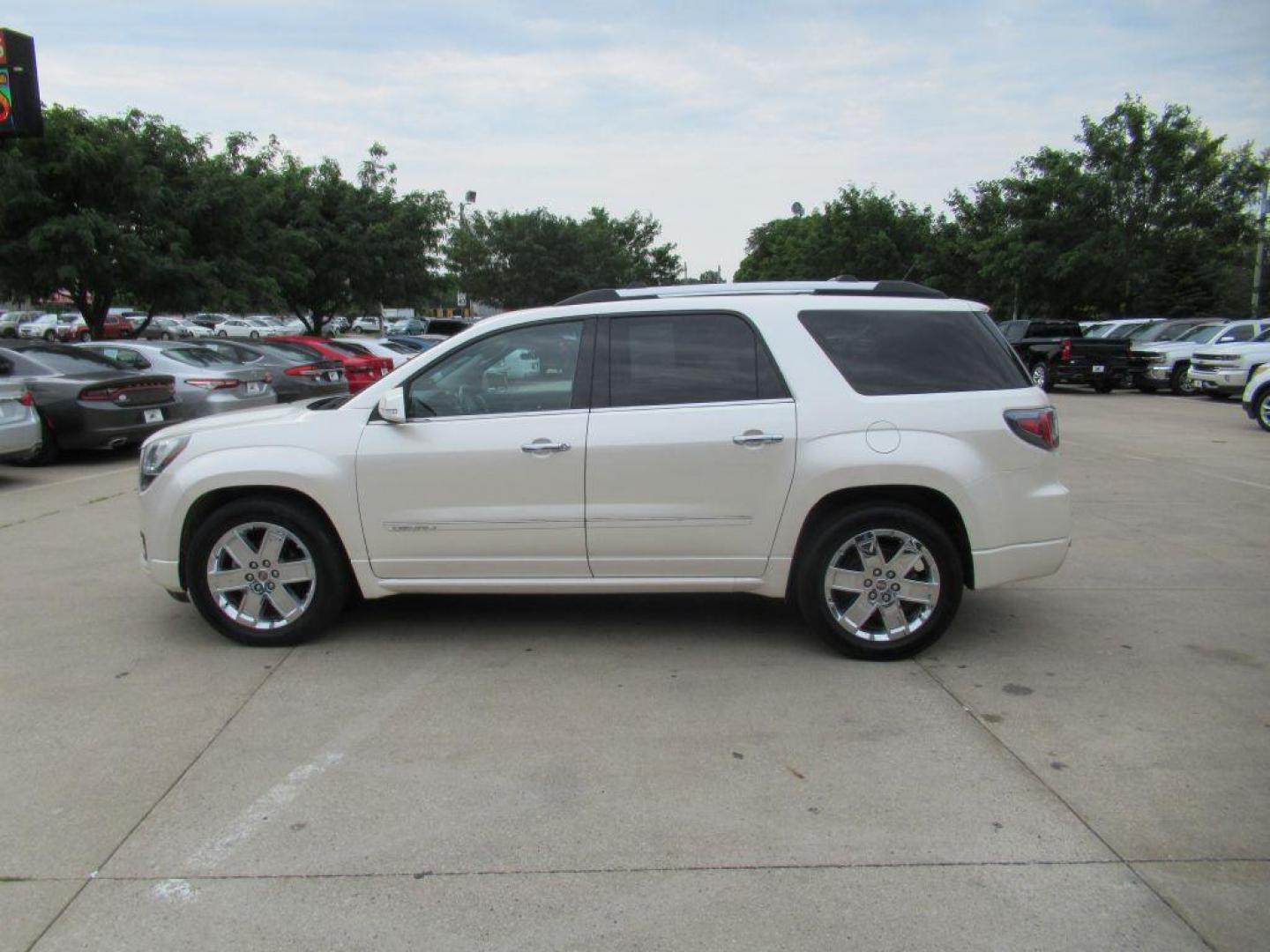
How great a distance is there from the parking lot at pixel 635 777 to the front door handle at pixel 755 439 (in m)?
1.09

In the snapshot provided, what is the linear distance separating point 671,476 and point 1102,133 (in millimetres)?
32991

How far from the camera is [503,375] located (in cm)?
519

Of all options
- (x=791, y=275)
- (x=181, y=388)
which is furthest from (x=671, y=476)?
(x=791, y=275)

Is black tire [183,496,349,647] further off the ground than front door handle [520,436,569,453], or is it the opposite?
front door handle [520,436,569,453]

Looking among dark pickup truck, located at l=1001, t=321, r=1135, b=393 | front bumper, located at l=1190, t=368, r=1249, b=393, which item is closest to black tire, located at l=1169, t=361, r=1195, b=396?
dark pickup truck, located at l=1001, t=321, r=1135, b=393

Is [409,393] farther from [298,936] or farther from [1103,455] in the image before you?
[1103,455]

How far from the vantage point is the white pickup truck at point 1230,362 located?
65.8ft

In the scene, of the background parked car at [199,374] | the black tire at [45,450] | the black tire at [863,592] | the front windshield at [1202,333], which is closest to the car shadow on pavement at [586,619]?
the black tire at [863,592]

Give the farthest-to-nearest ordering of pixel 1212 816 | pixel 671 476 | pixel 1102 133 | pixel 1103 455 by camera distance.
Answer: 1. pixel 1102 133
2. pixel 1103 455
3. pixel 671 476
4. pixel 1212 816

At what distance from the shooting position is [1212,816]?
3.50 metres

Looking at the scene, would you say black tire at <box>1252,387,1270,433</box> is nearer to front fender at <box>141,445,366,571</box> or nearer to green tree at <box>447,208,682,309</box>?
front fender at <box>141,445,366,571</box>

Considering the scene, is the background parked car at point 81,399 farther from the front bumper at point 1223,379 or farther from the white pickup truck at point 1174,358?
the white pickup truck at point 1174,358

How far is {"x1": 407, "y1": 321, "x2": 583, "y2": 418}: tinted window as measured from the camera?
515cm

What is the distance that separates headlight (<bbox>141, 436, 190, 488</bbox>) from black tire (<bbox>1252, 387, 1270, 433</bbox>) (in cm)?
1588
